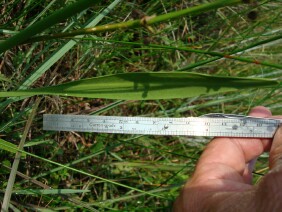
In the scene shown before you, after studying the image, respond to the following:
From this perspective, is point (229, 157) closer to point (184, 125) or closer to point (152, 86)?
point (184, 125)

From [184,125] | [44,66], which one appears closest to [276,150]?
[184,125]

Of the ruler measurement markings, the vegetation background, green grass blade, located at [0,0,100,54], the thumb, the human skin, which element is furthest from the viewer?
the vegetation background

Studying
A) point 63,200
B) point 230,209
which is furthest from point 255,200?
point 63,200

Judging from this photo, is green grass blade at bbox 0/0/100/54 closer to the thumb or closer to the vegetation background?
the vegetation background

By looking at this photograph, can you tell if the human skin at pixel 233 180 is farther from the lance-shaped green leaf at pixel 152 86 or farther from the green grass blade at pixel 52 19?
the green grass blade at pixel 52 19

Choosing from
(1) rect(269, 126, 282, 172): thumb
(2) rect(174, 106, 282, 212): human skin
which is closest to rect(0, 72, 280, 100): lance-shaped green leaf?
(2) rect(174, 106, 282, 212): human skin

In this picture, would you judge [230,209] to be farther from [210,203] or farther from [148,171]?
[148,171]
